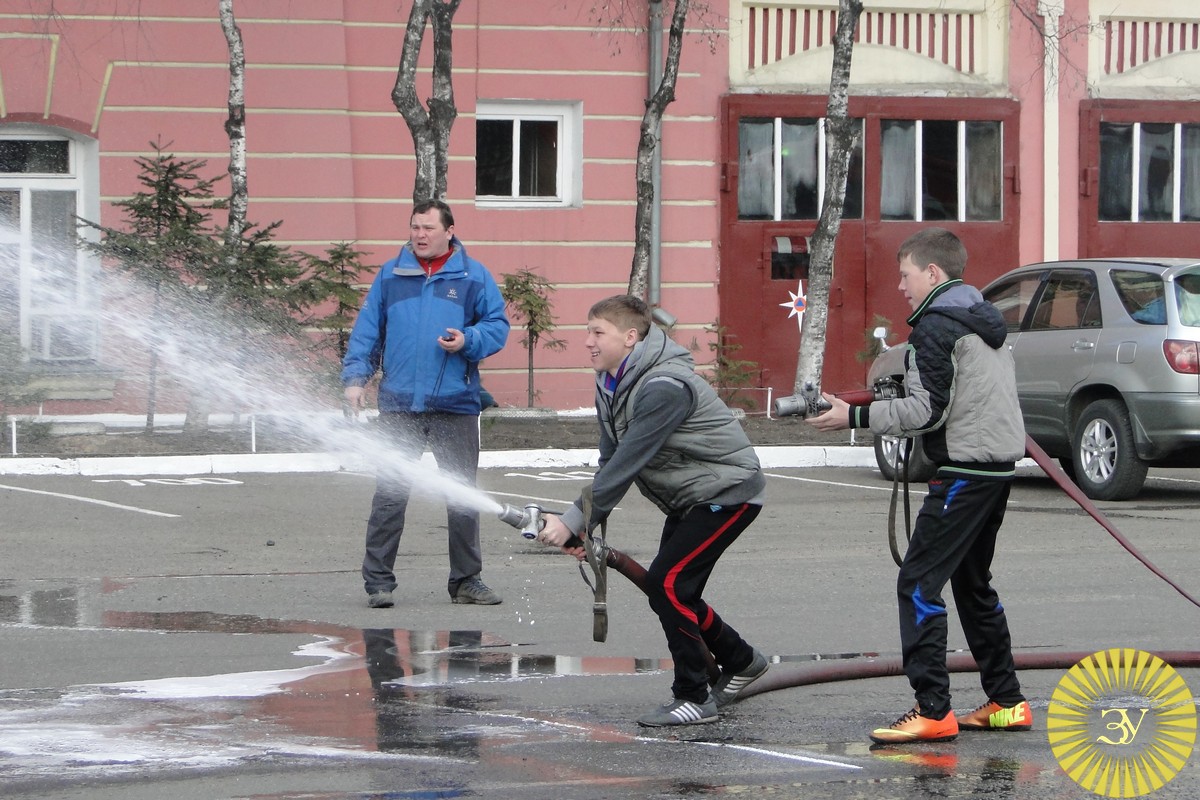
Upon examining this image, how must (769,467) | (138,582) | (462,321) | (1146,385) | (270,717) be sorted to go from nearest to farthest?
(270,717), (462,321), (138,582), (1146,385), (769,467)

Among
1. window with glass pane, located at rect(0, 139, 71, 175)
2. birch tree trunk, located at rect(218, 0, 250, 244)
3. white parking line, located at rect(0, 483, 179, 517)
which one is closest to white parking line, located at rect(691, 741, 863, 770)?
white parking line, located at rect(0, 483, 179, 517)

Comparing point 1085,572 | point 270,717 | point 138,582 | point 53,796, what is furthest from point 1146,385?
point 53,796

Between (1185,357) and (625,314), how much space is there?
8089 millimetres

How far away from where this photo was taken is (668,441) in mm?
6168

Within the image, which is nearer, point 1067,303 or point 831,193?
point 1067,303

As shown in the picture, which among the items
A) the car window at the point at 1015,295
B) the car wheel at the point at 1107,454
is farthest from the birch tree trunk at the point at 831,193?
the car wheel at the point at 1107,454

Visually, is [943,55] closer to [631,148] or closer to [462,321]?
[631,148]

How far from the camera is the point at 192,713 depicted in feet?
20.4

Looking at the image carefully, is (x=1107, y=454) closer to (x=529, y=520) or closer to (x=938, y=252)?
(x=938, y=252)

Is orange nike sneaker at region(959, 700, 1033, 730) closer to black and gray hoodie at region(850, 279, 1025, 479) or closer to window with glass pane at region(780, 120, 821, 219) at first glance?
black and gray hoodie at region(850, 279, 1025, 479)

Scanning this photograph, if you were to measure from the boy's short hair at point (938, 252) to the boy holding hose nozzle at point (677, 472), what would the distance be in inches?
33.3

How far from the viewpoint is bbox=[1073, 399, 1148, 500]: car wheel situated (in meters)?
13.5

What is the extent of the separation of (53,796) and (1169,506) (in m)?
10.2

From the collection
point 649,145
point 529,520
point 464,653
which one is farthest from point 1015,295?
point 529,520
